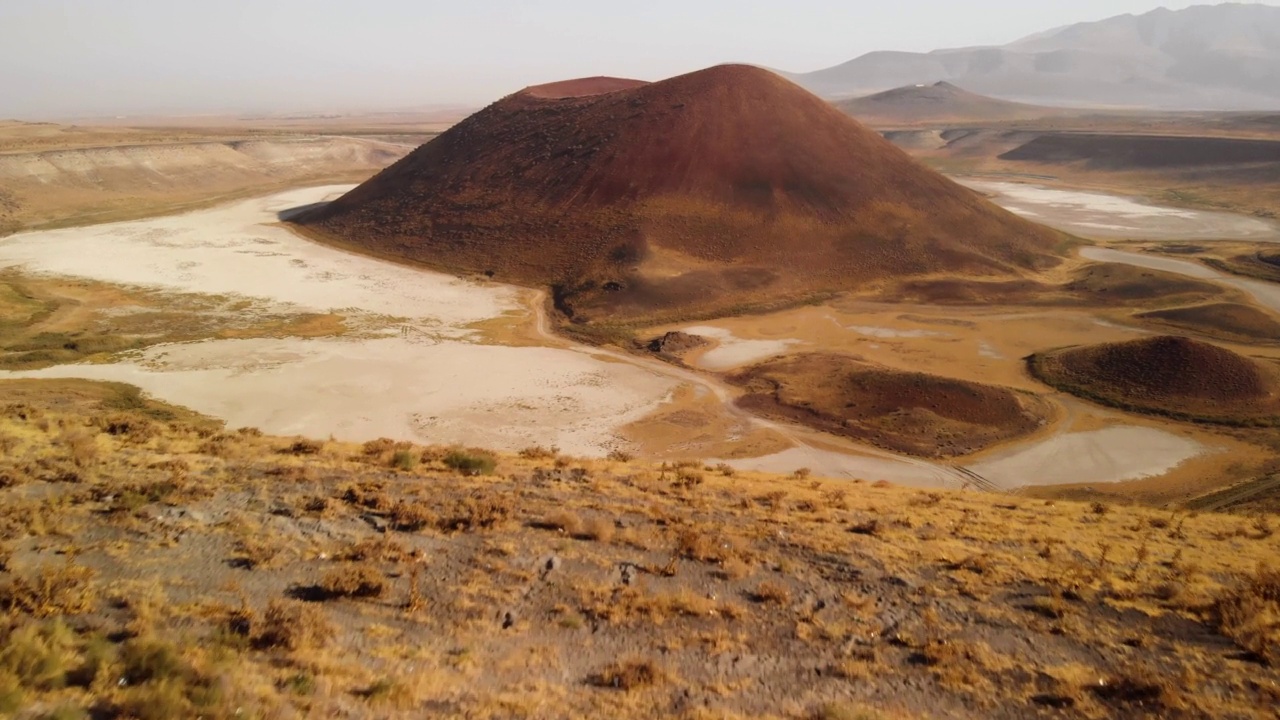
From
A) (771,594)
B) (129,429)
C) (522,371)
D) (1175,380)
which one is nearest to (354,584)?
(771,594)

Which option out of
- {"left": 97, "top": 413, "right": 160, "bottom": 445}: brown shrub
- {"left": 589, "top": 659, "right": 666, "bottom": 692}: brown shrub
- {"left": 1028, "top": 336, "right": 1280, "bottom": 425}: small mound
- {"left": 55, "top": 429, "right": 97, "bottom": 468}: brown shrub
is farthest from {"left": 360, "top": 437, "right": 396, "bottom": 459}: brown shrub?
{"left": 1028, "top": 336, "right": 1280, "bottom": 425}: small mound

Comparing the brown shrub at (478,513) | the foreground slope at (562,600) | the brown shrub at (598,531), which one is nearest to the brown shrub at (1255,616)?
the foreground slope at (562,600)

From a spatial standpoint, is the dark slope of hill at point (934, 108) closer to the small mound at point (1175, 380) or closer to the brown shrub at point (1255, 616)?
the small mound at point (1175, 380)

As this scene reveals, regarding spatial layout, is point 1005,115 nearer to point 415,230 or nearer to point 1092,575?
point 415,230

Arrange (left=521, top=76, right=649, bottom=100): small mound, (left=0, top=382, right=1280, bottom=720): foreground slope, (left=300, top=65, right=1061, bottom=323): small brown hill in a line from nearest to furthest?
(left=0, top=382, right=1280, bottom=720): foreground slope
(left=300, top=65, right=1061, bottom=323): small brown hill
(left=521, top=76, right=649, bottom=100): small mound

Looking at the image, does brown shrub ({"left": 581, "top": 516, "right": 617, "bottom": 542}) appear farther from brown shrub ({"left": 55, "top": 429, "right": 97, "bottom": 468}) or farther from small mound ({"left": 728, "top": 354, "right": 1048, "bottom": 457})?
small mound ({"left": 728, "top": 354, "right": 1048, "bottom": 457})

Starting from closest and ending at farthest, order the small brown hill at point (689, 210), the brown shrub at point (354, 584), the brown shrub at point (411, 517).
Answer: the brown shrub at point (354, 584), the brown shrub at point (411, 517), the small brown hill at point (689, 210)
